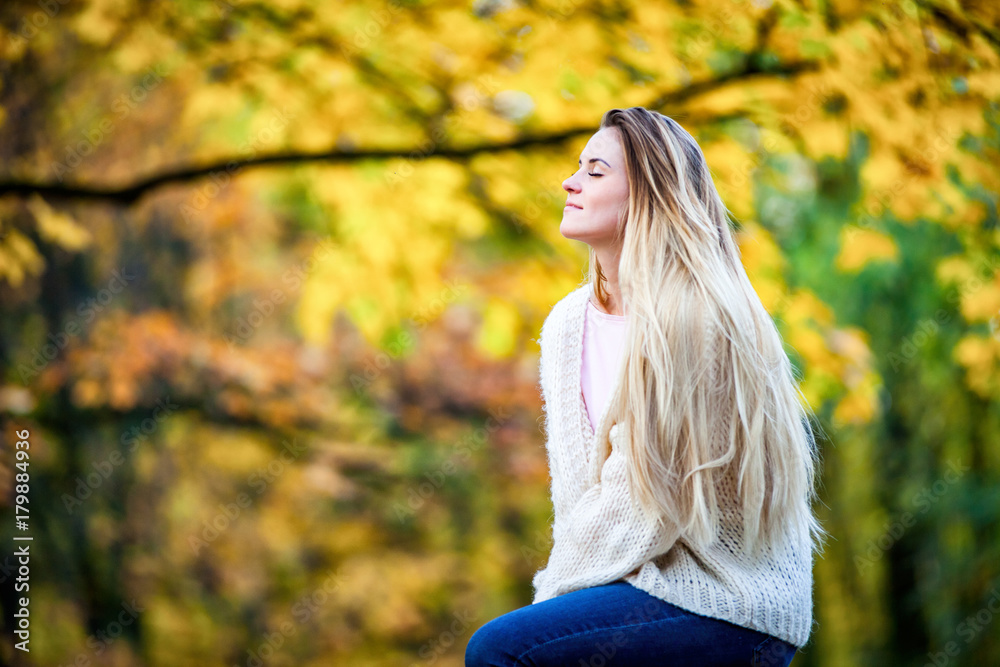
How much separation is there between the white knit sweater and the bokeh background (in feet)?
5.53

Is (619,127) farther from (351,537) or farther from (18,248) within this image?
(351,537)

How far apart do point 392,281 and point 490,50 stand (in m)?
0.93

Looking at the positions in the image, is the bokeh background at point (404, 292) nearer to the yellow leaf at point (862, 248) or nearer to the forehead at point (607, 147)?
the yellow leaf at point (862, 248)

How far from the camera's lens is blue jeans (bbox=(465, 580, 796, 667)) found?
1.28m

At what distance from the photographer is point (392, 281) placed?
3.21 metres

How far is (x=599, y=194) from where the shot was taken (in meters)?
1.56

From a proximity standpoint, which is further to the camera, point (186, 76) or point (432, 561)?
point (432, 561)

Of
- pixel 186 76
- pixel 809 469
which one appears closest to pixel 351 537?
pixel 186 76

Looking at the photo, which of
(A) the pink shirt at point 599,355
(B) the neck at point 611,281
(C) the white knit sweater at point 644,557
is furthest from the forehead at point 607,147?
(C) the white knit sweater at point 644,557

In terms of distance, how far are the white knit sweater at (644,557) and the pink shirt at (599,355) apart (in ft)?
0.10

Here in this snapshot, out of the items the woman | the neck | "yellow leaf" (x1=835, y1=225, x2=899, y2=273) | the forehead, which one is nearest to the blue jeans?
the woman

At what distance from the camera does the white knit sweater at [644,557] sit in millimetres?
1331

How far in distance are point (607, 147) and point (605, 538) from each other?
723 mm

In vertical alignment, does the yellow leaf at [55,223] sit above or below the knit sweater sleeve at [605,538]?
below
